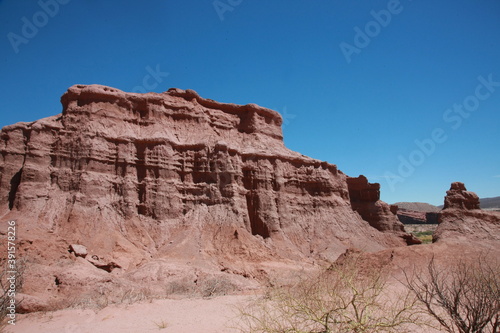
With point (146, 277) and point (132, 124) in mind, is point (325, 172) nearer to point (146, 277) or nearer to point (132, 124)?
point (132, 124)

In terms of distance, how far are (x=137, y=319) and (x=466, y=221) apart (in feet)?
99.5

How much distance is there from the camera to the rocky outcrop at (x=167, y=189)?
2856cm

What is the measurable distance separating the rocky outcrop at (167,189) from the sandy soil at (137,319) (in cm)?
876

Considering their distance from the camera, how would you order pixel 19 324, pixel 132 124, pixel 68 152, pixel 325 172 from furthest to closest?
pixel 325 172 → pixel 132 124 → pixel 68 152 → pixel 19 324

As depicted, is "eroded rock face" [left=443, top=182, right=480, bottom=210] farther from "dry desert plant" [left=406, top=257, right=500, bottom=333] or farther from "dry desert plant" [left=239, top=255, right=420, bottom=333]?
"dry desert plant" [left=239, top=255, right=420, bottom=333]

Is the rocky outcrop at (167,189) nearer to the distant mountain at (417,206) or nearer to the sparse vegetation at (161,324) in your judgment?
the sparse vegetation at (161,324)

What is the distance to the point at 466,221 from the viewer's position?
31359mm

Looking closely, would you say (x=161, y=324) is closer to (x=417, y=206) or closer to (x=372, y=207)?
(x=372, y=207)

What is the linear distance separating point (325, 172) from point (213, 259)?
74.2 ft

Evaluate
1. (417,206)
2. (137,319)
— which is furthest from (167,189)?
(417,206)

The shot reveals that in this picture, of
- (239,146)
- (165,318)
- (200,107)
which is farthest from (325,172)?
(165,318)

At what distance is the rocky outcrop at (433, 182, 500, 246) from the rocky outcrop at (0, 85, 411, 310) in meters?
10.5

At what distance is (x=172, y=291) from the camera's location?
21.2 metres

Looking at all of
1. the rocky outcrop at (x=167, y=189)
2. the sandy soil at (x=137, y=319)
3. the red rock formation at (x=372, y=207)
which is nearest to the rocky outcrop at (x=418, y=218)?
the red rock formation at (x=372, y=207)
